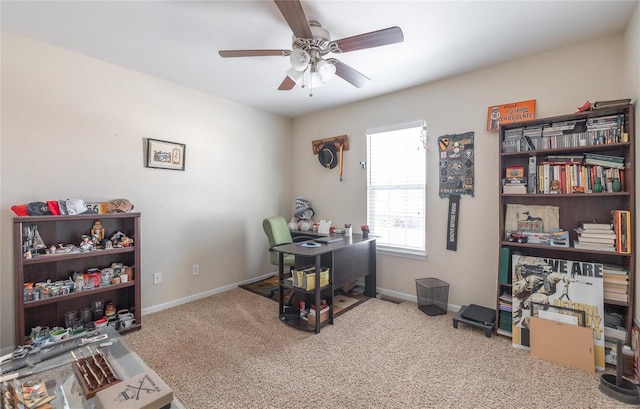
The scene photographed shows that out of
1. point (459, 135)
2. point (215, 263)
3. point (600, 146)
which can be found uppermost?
point (459, 135)

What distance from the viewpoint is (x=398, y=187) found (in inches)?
132

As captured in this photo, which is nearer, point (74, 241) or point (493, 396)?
point (493, 396)

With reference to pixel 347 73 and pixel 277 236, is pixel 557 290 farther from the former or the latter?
pixel 277 236

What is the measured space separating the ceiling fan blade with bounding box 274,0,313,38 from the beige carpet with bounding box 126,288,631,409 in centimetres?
226

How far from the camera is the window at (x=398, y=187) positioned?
126 inches

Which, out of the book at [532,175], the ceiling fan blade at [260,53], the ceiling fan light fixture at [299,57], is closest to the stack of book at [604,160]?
the book at [532,175]

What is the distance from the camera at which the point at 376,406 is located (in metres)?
1.62

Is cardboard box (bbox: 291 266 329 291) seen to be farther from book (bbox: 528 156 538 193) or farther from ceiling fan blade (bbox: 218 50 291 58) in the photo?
book (bbox: 528 156 538 193)

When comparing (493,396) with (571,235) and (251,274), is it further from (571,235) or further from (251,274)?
(251,274)

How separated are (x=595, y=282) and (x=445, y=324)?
118cm

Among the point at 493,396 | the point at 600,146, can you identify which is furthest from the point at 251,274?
the point at 600,146

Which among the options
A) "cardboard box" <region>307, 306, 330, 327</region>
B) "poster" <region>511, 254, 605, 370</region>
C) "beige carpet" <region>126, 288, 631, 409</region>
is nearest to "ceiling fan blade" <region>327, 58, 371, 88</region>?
"poster" <region>511, 254, 605, 370</region>

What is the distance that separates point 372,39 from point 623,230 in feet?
7.20

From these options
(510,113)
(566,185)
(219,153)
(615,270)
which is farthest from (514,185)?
(219,153)
